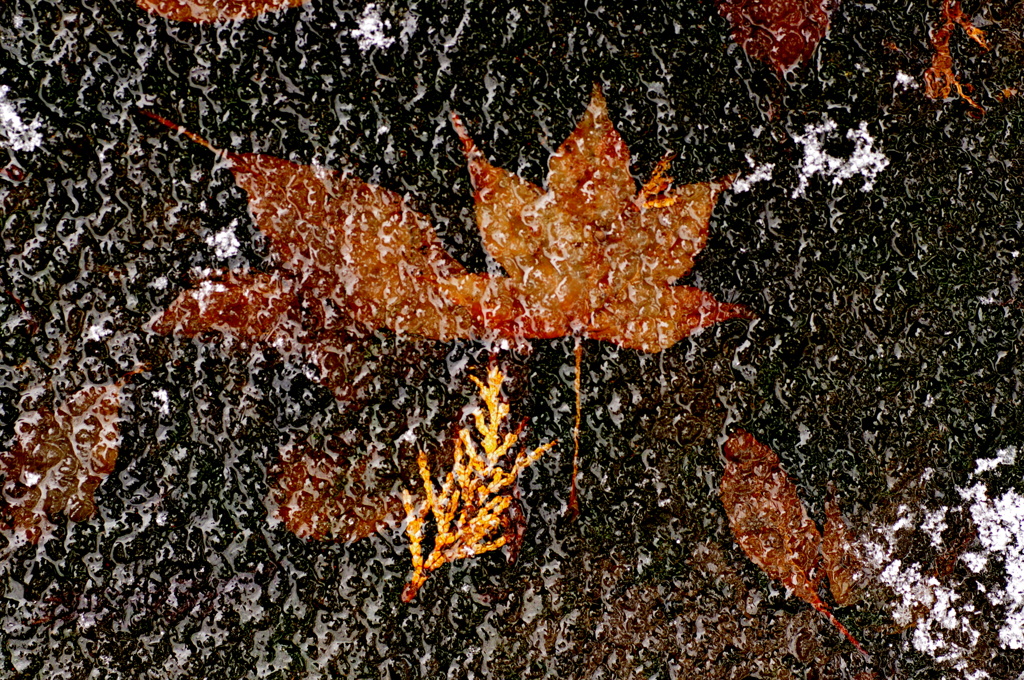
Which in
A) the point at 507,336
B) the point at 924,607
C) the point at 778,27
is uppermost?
the point at 778,27

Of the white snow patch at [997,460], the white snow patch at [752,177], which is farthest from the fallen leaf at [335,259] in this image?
the white snow patch at [997,460]

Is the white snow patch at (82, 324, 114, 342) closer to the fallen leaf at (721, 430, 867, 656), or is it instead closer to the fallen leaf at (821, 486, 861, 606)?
the fallen leaf at (721, 430, 867, 656)

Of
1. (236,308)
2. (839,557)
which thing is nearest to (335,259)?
(236,308)

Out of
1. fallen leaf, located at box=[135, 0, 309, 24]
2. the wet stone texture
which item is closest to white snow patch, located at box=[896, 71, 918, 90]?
the wet stone texture

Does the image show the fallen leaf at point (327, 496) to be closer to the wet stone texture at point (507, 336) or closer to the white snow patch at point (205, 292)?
the wet stone texture at point (507, 336)

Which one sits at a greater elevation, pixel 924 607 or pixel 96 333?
pixel 96 333

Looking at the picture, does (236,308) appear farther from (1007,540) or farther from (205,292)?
(1007,540)

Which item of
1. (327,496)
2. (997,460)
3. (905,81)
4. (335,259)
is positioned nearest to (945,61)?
(905,81)
